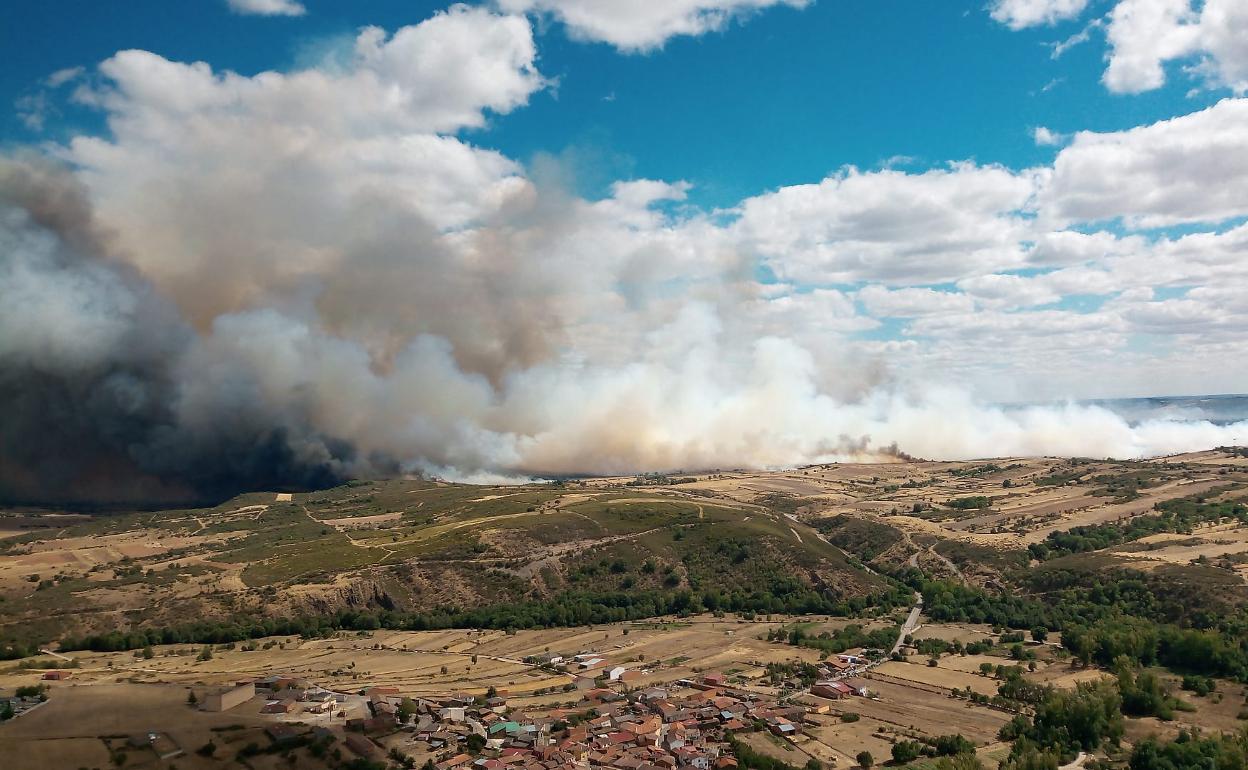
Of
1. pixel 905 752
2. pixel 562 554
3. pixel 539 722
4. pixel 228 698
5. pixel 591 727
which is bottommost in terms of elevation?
pixel 905 752

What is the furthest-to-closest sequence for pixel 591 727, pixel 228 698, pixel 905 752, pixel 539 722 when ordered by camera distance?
1. pixel 539 722
2. pixel 591 727
3. pixel 228 698
4. pixel 905 752

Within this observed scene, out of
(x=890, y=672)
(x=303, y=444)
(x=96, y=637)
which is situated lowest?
(x=890, y=672)

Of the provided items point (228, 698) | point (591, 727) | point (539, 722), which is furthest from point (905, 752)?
point (228, 698)

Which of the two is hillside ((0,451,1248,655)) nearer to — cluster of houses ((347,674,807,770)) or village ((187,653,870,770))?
village ((187,653,870,770))

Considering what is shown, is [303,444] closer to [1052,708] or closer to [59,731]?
[59,731]

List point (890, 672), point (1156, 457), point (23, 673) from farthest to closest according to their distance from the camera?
point (1156, 457)
point (890, 672)
point (23, 673)

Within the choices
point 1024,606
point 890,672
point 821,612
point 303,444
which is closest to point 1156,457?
point 1024,606

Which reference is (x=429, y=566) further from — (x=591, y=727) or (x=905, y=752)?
(x=905, y=752)

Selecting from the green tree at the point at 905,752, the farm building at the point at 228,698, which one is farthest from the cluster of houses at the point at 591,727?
the farm building at the point at 228,698
